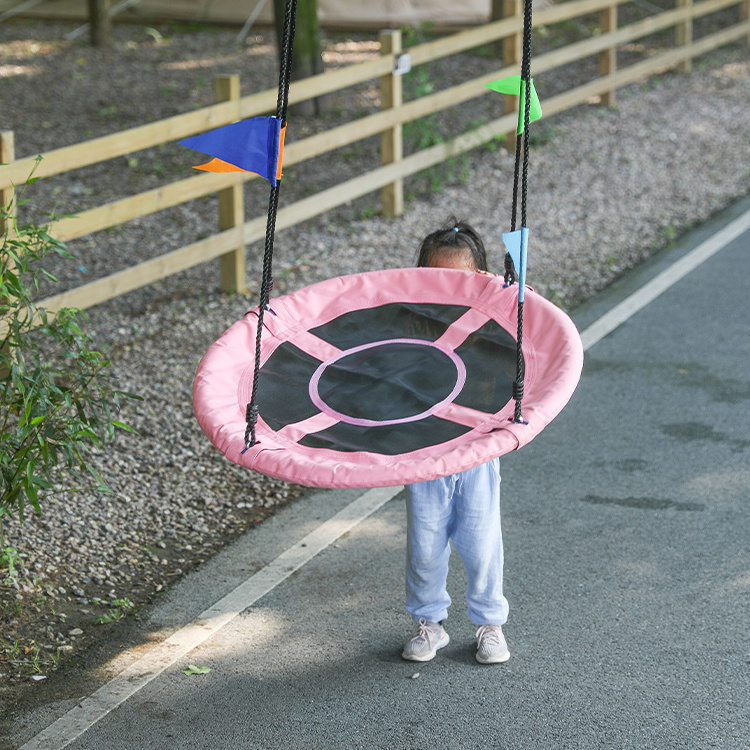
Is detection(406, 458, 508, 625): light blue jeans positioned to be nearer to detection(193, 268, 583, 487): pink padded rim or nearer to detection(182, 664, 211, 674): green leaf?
detection(193, 268, 583, 487): pink padded rim

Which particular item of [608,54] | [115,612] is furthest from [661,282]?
[608,54]

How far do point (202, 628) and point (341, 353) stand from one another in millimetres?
1103

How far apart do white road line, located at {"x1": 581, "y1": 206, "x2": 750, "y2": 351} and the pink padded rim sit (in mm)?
2567

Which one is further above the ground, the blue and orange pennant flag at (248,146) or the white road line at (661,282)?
the blue and orange pennant flag at (248,146)

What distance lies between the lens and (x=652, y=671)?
10.8 feet

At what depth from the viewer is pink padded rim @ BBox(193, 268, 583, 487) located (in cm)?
272

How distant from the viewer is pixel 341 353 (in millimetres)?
3514

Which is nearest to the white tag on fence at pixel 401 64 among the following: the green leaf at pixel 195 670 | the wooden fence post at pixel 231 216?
the wooden fence post at pixel 231 216

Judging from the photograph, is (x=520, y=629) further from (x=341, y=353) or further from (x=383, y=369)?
(x=341, y=353)

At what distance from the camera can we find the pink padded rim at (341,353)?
272 centimetres

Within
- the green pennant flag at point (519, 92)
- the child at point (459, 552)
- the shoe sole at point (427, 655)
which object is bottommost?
the shoe sole at point (427, 655)

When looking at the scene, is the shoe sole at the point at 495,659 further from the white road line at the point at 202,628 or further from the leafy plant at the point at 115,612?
the leafy plant at the point at 115,612

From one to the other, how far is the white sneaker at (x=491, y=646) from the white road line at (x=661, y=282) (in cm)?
287

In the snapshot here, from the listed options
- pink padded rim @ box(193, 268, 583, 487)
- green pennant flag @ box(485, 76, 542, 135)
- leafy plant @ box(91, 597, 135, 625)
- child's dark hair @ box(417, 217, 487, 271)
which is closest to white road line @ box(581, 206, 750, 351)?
child's dark hair @ box(417, 217, 487, 271)
